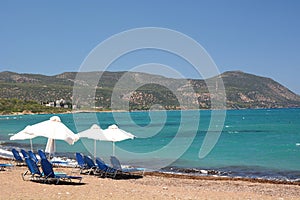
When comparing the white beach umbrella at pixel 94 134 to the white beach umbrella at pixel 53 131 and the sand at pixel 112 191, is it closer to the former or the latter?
the white beach umbrella at pixel 53 131

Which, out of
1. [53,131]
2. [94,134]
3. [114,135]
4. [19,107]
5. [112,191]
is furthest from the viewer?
[19,107]

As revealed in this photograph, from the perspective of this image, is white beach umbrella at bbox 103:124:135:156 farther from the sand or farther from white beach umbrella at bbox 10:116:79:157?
the sand

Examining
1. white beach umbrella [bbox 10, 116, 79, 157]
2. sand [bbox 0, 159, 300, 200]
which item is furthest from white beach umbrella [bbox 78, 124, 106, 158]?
sand [bbox 0, 159, 300, 200]

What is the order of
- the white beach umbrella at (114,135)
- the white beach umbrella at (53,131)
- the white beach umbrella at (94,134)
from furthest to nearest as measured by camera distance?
the white beach umbrella at (94,134) < the white beach umbrella at (114,135) < the white beach umbrella at (53,131)

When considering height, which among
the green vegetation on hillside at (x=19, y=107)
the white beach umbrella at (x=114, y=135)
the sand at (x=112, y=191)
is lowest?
the sand at (x=112, y=191)

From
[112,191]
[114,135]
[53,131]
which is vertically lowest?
[112,191]

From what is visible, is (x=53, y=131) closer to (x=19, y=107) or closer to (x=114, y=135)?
(x=114, y=135)

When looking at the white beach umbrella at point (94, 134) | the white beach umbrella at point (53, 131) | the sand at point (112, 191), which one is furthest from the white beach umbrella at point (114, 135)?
the sand at point (112, 191)

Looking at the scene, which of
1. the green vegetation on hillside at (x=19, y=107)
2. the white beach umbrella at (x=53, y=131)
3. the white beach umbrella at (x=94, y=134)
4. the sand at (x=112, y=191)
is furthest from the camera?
the green vegetation on hillside at (x=19, y=107)

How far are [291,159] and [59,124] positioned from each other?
19536 mm

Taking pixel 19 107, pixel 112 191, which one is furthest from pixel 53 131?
pixel 19 107

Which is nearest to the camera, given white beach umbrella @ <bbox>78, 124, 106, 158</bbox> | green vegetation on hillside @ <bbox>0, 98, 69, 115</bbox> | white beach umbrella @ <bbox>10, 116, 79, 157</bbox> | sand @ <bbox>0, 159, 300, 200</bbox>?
sand @ <bbox>0, 159, 300, 200</bbox>

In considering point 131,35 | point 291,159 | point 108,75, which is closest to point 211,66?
point 131,35

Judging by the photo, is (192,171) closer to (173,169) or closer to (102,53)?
(173,169)
